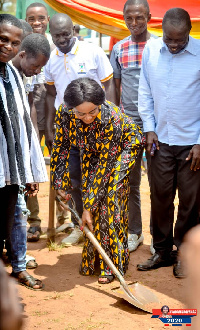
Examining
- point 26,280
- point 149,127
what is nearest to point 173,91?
point 149,127

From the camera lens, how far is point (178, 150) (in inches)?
181

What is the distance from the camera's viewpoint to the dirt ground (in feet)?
12.4

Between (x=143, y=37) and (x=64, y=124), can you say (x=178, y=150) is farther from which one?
(x=143, y=37)

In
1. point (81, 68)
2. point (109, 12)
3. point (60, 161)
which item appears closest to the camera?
point (60, 161)

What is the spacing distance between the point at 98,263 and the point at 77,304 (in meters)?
0.89

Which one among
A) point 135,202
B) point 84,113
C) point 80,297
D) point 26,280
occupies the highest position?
point 84,113

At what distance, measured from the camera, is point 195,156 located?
446 cm

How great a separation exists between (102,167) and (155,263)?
112 centimetres

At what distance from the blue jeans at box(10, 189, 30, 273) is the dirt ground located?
0.82 ft

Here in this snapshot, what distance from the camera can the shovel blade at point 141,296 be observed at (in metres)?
3.98

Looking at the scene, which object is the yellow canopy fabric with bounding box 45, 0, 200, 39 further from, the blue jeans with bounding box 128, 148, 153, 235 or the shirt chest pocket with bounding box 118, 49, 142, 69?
the blue jeans with bounding box 128, 148, 153, 235

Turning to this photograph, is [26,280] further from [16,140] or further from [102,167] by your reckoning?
[16,140]

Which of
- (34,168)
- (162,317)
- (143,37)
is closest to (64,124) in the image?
(34,168)

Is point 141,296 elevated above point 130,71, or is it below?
below
